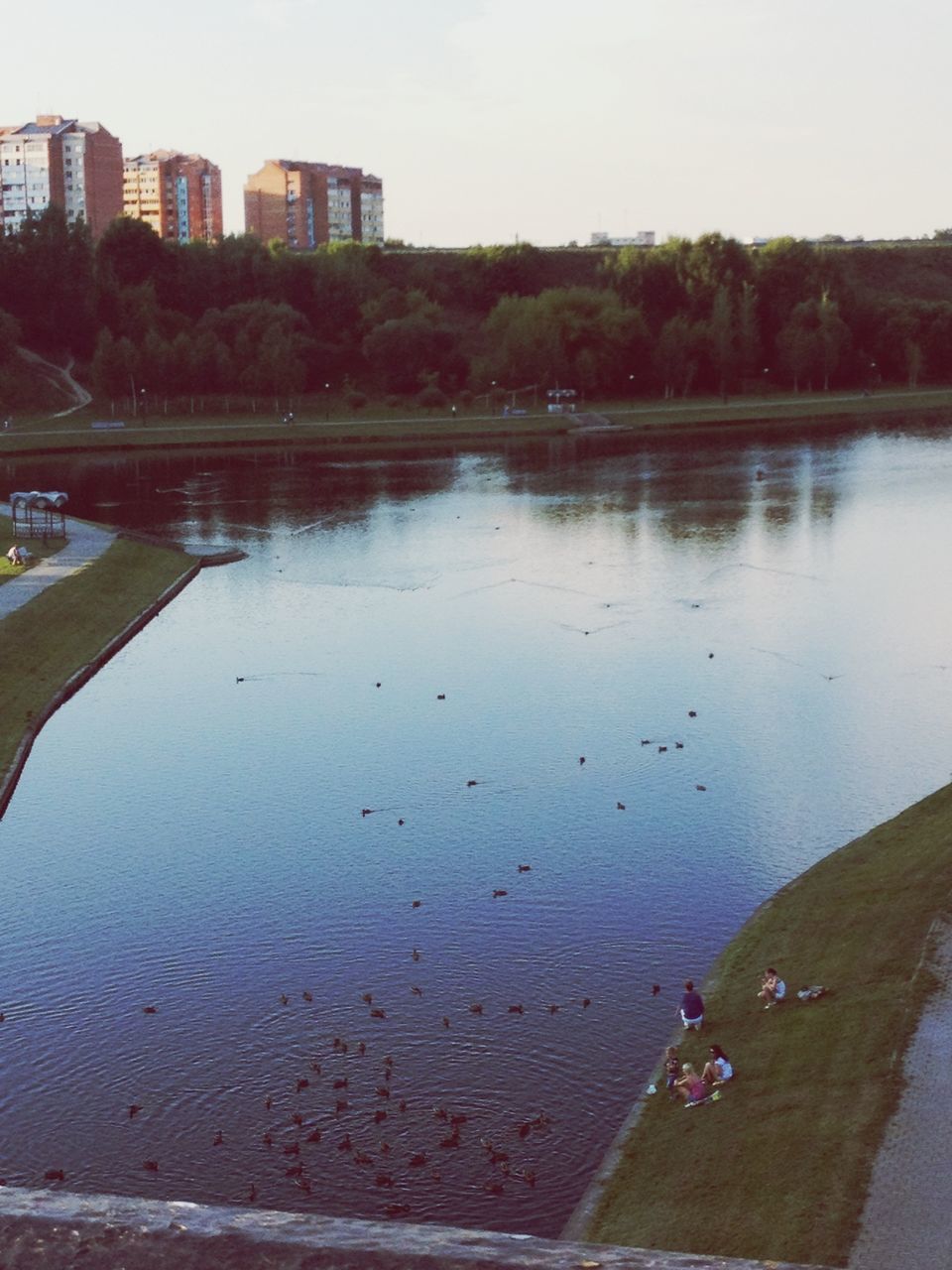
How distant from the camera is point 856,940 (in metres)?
22.8

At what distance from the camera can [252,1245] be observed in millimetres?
5371

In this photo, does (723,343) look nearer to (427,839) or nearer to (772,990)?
(427,839)

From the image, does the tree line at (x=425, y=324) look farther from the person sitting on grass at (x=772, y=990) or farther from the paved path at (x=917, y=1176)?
the paved path at (x=917, y=1176)

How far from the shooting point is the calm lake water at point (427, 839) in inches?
757

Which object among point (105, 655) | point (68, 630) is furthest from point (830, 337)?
point (105, 655)

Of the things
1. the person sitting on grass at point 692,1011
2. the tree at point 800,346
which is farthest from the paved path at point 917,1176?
the tree at point 800,346

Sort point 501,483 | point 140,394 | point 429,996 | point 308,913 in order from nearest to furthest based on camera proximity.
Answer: point 429,996 < point 308,913 < point 501,483 < point 140,394

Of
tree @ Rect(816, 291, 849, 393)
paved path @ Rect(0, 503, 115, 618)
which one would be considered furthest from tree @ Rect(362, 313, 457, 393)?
paved path @ Rect(0, 503, 115, 618)

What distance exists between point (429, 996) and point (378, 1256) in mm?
17472

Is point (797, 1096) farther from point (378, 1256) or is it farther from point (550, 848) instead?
point (378, 1256)

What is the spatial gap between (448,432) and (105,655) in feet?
231

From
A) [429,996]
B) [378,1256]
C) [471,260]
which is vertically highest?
[471,260]

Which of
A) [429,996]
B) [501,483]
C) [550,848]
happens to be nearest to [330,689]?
[550,848]

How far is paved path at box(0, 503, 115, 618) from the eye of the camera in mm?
51406
